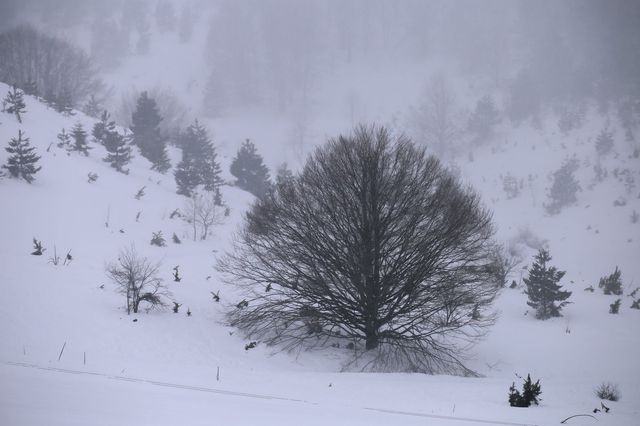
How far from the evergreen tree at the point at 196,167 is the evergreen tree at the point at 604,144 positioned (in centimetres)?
4348

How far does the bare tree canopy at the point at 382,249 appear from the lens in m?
10.3

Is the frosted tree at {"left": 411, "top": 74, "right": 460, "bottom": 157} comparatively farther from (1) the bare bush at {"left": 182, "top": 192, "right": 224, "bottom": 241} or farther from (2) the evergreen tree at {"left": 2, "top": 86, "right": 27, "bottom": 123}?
(2) the evergreen tree at {"left": 2, "top": 86, "right": 27, "bottom": 123}

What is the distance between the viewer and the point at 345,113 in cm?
7212

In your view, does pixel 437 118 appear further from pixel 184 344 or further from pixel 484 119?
pixel 184 344

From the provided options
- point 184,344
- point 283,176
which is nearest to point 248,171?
point 283,176

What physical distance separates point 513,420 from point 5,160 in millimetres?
29028

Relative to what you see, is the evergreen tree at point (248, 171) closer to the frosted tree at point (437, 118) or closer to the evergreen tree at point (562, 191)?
the frosted tree at point (437, 118)

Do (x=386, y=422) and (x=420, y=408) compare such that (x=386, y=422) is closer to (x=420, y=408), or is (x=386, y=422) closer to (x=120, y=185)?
(x=420, y=408)

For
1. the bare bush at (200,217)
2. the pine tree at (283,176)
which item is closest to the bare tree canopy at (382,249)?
the pine tree at (283,176)

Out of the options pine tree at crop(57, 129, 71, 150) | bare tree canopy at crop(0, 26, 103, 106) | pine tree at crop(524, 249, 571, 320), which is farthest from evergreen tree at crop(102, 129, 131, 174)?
pine tree at crop(524, 249, 571, 320)

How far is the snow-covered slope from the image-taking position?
3.72 meters

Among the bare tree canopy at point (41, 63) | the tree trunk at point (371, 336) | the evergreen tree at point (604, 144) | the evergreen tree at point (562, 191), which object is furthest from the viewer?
the bare tree canopy at point (41, 63)

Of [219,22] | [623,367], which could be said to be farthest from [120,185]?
[219,22]

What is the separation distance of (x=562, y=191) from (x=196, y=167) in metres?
39.4
